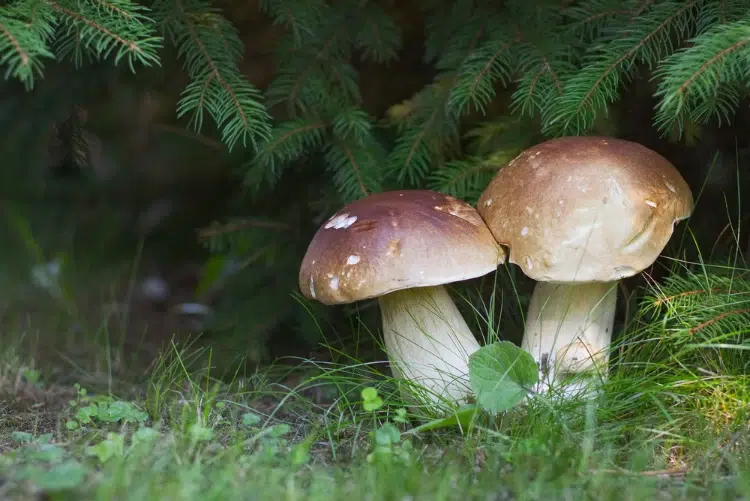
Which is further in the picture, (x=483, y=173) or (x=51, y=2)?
(x=483, y=173)

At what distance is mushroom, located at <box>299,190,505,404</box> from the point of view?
69.4 inches

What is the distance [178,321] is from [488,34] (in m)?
2.22

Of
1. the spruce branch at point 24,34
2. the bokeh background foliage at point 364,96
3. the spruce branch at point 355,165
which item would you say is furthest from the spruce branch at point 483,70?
the spruce branch at point 24,34

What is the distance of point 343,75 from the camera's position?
229 centimetres

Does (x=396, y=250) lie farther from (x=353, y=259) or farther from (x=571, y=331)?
(x=571, y=331)

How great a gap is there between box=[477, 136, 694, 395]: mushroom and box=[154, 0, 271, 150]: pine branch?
27.6 inches

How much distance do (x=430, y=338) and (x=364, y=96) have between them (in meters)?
1.24

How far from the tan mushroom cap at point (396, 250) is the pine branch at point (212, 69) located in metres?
0.37

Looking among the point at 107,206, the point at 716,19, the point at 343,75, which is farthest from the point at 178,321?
the point at 716,19

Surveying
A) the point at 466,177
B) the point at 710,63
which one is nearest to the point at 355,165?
the point at 466,177

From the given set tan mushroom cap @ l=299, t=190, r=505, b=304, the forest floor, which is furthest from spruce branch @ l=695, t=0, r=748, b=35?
the forest floor

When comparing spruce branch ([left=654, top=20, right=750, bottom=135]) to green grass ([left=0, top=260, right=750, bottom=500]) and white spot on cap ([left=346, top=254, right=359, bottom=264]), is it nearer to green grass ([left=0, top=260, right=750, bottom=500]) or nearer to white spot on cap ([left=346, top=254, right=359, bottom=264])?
green grass ([left=0, top=260, right=750, bottom=500])

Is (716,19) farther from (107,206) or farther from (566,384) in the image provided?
(107,206)

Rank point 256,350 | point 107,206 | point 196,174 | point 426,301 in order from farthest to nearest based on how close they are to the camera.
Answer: point 107,206, point 196,174, point 256,350, point 426,301
